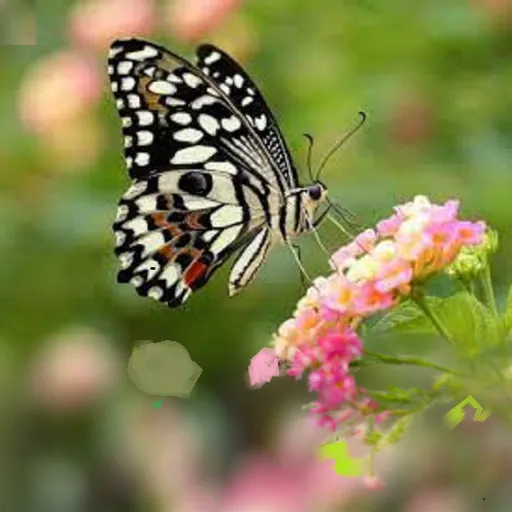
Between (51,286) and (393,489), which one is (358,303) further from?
(51,286)

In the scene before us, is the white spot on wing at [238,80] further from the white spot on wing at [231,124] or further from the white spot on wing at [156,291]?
the white spot on wing at [156,291]

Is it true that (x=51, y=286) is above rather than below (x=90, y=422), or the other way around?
above

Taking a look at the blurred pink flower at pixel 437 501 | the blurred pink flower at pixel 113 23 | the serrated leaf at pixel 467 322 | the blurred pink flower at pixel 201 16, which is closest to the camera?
the serrated leaf at pixel 467 322

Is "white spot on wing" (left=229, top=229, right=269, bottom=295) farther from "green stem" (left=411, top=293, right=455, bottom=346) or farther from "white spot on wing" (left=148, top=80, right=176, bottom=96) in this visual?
"green stem" (left=411, top=293, right=455, bottom=346)

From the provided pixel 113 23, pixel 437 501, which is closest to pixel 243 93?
pixel 437 501

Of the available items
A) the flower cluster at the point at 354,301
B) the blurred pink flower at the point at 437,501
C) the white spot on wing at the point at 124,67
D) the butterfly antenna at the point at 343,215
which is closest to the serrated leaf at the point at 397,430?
the flower cluster at the point at 354,301

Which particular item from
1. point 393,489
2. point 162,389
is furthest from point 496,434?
→ point 162,389

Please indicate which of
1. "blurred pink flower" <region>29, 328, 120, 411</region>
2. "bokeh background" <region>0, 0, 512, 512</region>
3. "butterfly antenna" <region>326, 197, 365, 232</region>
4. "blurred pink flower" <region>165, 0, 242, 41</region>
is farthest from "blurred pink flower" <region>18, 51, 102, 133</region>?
"butterfly antenna" <region>326, 197, 365, 232</region>
